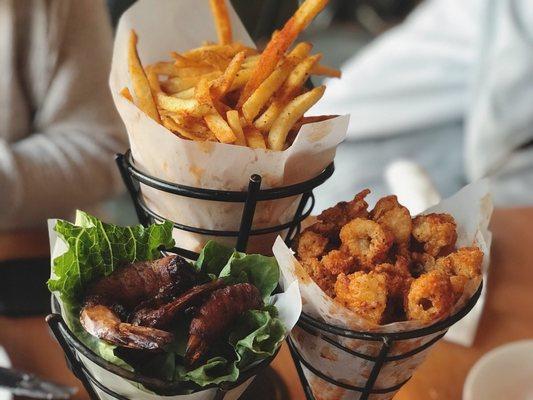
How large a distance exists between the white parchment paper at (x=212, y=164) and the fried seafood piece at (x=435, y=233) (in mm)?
101

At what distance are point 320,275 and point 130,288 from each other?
14 centimetres

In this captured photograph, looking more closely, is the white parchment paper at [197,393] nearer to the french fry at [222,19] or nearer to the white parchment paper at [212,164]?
the white parchment paper at [212,164]

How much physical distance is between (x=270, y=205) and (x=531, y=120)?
129 centimetres

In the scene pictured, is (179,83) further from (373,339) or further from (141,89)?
(373,339)

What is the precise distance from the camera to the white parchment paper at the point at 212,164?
20.3 inches

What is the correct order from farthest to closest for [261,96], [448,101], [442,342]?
[448,101]
[442,342]
[261,96]

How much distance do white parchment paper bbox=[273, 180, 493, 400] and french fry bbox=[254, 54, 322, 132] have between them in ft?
0.42

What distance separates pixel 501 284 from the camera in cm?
87

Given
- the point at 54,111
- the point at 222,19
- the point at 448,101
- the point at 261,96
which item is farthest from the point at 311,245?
the point at 448,101

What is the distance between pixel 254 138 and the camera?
54cm

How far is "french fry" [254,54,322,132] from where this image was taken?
0.54 metres

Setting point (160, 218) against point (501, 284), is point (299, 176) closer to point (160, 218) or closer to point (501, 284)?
point (160, 218)

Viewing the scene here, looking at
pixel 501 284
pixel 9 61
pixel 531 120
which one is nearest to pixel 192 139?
pixel 501 284

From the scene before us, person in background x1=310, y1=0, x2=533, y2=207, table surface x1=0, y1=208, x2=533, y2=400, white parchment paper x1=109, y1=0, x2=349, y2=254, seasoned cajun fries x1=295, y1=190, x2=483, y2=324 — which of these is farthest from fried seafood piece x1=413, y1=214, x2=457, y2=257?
person in background x1=310, y1=0, x2=533, y2=207
